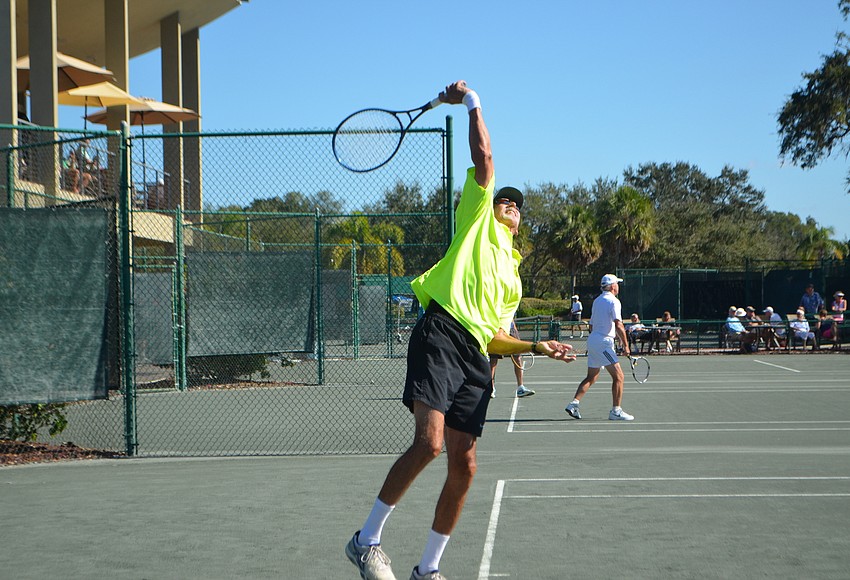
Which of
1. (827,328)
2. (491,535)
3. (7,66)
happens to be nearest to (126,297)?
(491,535)

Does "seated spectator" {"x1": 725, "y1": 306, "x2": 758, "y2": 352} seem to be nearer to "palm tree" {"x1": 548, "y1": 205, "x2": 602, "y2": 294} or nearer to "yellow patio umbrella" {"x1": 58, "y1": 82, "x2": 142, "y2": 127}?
"yellow patio umbrella" {"x1": 58, "y1": 82, "x2": 142, "y2": 127}

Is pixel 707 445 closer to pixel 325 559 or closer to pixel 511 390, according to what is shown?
pixel 325 559

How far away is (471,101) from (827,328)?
24.9 m

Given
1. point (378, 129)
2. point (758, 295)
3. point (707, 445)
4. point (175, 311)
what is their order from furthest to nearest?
1. point (758, 295)
2. point (175, 311)
3. point (707, 445)
4. point (378, 129)

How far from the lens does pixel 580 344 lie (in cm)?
2898

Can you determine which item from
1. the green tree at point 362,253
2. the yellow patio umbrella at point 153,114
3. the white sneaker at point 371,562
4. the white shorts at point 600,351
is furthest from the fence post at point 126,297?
the yellow patio umbrella at point 153,114

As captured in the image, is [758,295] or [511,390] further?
[758,295]

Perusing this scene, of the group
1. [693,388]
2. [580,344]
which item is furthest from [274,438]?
[580,344]

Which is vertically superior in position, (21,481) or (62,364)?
(62,364)

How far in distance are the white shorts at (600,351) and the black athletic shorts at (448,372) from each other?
7.63 metres

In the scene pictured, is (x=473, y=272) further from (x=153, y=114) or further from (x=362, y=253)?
(x=153, y=114)

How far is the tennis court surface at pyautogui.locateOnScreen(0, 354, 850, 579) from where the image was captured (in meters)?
5.18

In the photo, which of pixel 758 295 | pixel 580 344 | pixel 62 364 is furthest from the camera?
pixel 758 295

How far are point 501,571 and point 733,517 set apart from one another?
1.95 m
